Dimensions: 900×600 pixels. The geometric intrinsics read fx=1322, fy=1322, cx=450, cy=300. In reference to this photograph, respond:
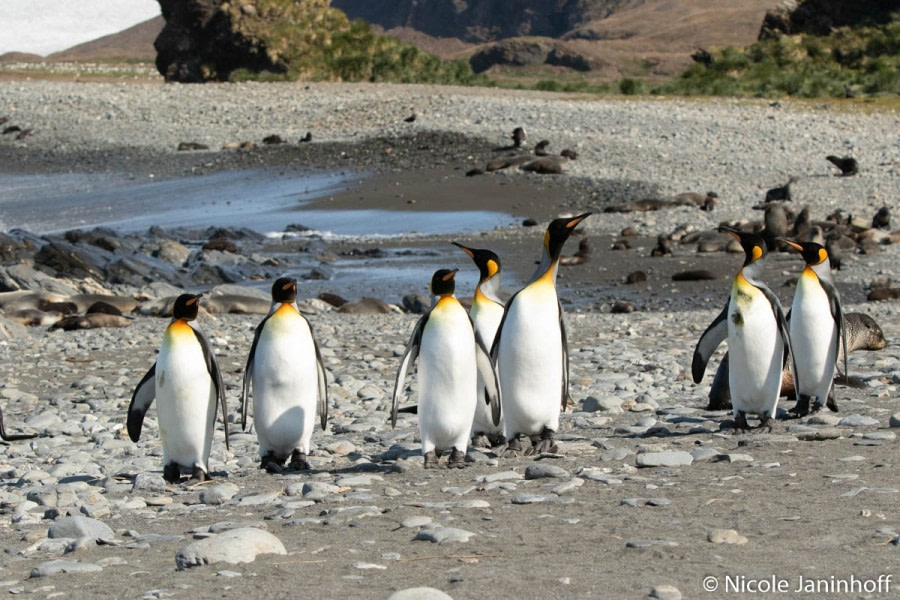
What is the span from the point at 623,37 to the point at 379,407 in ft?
283

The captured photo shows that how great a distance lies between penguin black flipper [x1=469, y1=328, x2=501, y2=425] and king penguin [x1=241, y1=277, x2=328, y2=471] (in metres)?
0.71

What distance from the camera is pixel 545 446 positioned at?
5270 mm

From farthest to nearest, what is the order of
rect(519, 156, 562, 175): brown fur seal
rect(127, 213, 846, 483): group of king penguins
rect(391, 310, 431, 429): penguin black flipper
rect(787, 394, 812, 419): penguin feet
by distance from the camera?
rect(519, 156, 562, 175): brown fur seal, rect(787, 394, 812, 419): penguin feet, rect(391, 310, 431, 429): penguin black flipper, rect(127, 213, 846, 483): group of king penguins

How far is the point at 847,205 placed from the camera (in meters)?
16.1

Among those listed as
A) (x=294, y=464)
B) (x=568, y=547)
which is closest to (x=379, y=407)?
(x=294, y=464)

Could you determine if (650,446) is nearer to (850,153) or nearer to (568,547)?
(568,547)

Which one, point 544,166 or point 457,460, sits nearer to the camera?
point 457,460

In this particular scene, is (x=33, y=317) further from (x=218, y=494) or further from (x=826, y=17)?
(x=826, y=17)

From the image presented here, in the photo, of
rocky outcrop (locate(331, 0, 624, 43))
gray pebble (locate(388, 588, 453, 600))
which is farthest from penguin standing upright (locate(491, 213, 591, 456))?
rocky outcrop (locate(331, 0, 624, 43))

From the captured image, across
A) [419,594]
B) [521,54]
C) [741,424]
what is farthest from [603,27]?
[419,594]

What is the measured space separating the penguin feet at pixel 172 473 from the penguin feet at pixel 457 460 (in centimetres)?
110

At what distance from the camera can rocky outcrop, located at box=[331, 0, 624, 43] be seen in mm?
99000

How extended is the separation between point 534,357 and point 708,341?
3.33 feet

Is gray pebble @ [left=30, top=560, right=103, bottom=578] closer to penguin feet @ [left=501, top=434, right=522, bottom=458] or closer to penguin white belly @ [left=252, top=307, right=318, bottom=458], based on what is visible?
penguin white belly @ [left=252, top=307, right=318, bottom=458]
